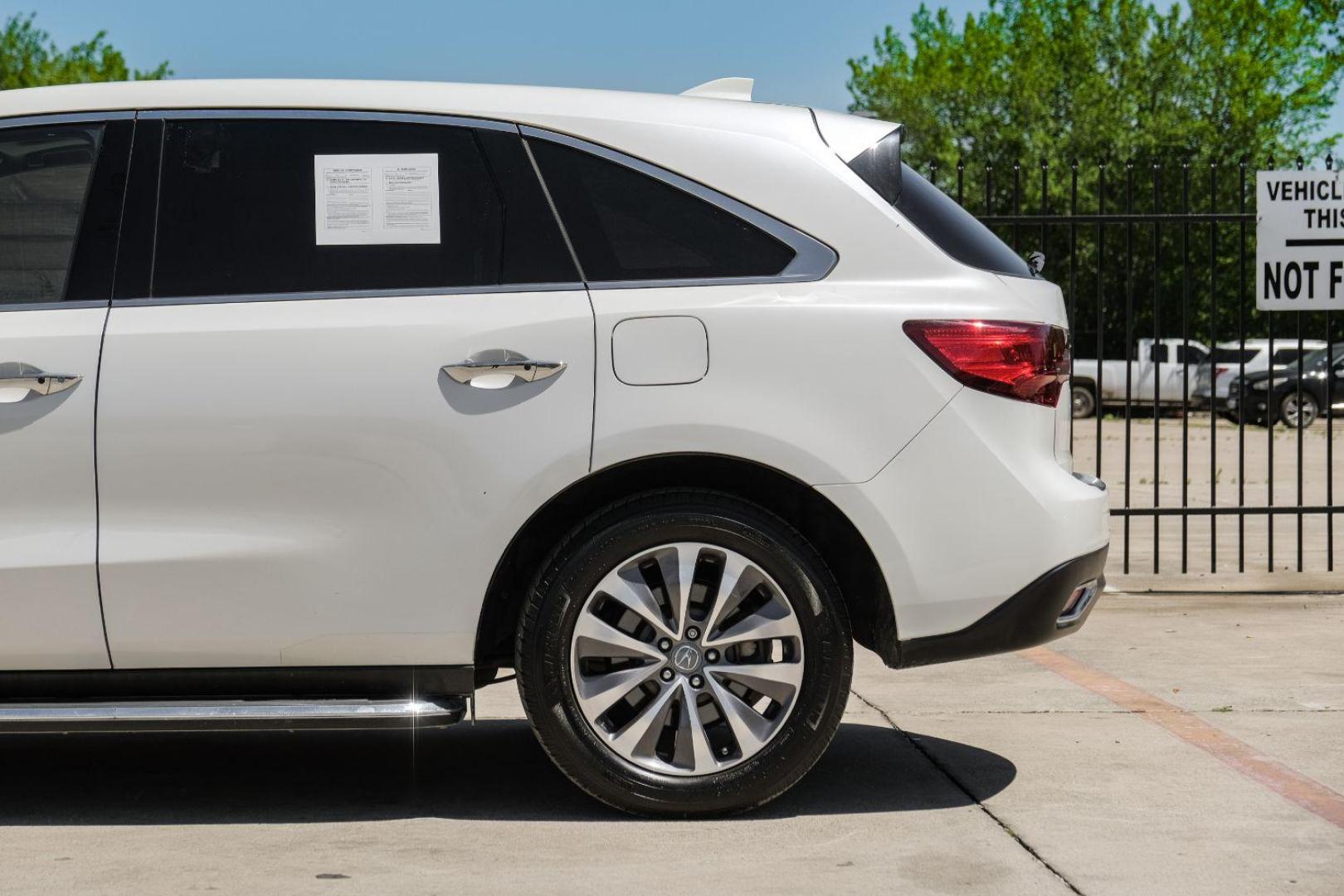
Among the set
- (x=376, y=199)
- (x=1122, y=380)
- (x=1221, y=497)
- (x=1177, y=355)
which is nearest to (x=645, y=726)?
(x=376, y=199)

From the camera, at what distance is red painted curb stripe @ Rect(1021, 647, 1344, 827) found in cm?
480

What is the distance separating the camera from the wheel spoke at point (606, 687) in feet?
14.3

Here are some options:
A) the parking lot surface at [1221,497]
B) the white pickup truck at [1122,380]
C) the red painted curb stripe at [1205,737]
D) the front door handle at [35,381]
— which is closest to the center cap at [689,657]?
the front door handle at [35,381]

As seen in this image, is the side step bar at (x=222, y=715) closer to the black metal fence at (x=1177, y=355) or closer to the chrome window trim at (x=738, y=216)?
the chrome window trim at (x=738, y=216)

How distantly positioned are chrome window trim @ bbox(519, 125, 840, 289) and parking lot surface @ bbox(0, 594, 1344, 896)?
1.39 m

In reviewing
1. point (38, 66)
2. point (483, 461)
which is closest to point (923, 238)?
point (483, 461)

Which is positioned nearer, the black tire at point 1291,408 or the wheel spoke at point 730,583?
the wheel spoke at point 730,583

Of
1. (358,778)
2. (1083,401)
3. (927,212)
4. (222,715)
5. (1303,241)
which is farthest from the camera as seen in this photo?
(1083,401)

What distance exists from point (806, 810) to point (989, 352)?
4.30 feet

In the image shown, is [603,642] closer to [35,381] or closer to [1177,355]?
[35,381]

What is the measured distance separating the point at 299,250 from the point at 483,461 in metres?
0.74

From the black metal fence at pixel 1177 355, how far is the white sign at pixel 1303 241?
0.14 metres

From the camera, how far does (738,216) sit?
4508mm

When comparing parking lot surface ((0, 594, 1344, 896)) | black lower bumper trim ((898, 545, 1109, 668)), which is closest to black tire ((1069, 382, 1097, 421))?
parking lot surface ((0, 594, 1344, 896))
